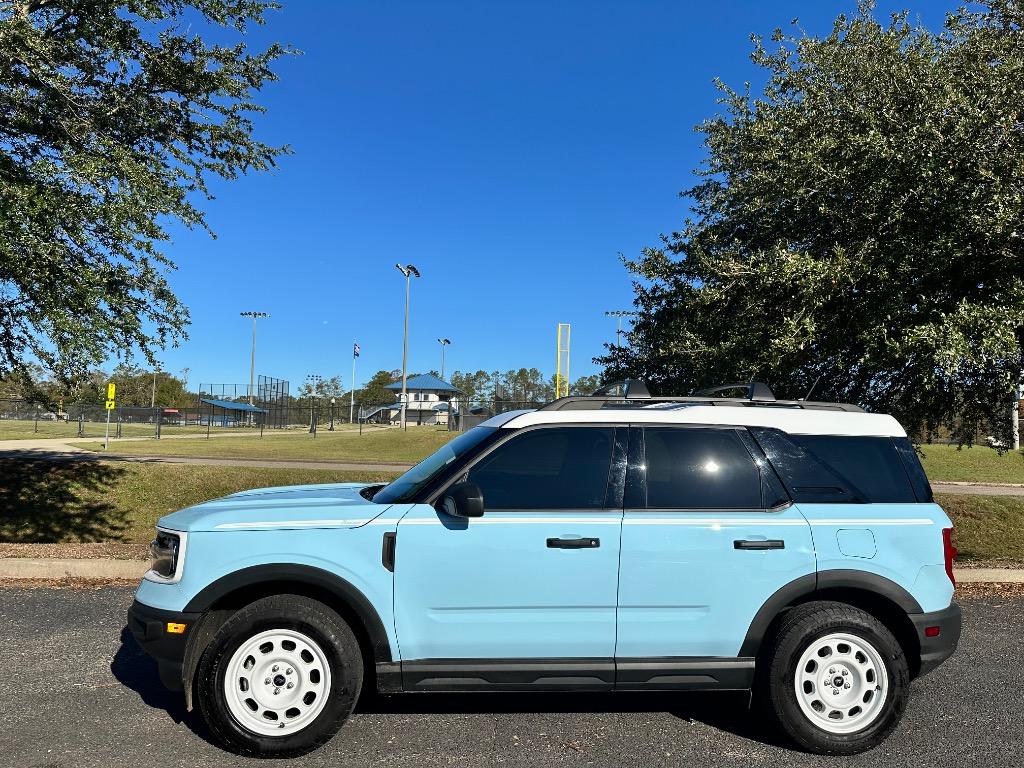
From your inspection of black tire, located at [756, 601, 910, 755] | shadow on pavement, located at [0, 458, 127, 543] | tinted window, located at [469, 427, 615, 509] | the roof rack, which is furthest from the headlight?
shadow on pavement, located at [0, 458, 127, 543]

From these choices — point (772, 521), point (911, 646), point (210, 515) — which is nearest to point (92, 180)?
point (210, 515)

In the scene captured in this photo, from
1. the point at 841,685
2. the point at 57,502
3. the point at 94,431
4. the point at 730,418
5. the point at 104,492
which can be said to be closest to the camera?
the point at 841,685

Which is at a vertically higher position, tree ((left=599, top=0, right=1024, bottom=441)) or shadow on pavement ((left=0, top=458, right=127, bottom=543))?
tree ((left=599, top=0, right=1024, bottom=441))

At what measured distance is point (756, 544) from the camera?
367cm

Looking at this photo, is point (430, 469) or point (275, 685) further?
point (430, 469)

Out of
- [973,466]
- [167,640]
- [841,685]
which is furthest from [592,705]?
[973,466]

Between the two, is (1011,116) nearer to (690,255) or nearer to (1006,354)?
(1006,354)

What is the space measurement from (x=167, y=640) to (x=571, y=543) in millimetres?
2012

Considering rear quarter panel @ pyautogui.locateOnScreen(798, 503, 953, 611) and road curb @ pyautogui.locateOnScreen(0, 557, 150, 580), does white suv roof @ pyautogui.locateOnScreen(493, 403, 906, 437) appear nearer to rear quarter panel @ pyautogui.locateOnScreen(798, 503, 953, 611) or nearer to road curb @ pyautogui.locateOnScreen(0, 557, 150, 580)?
rear quarter panel @ pyautogui.locateOnScreen(798, 503, 953, 611)

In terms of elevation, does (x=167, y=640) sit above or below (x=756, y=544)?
below

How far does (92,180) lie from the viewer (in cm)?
824

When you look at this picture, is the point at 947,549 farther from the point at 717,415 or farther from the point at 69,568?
the point at 69,568

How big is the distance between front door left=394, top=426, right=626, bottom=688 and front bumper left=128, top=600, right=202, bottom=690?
102 centimetres

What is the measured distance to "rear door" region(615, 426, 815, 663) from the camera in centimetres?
361
